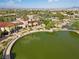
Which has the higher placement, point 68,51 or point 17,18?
point 17,18

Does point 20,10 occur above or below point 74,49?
above

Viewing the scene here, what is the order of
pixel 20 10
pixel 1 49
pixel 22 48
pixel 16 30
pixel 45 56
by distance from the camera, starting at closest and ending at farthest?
pixel 45 56 < pixel 1 49 < pixel 22 48 < pixel 16 30 < pixel 20 10

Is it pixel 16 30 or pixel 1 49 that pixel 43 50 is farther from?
pixel 16 30

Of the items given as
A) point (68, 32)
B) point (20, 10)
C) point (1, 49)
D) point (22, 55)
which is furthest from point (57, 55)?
point (20, 10)

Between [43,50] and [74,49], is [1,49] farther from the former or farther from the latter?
[74,49]

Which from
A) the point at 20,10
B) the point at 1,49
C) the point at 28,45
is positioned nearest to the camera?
the point at 1,49

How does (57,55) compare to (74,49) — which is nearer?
(57,55)

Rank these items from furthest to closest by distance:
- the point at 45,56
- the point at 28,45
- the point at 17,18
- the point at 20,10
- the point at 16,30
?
the point at 20,10 < the point at 17,18 < the point at 16,30 < the point at 28,45 < the point at 45,56

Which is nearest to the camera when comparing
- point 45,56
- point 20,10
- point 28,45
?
point 45,56

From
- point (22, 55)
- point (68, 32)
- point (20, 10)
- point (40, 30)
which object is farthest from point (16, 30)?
Answer: point (20, 10)
